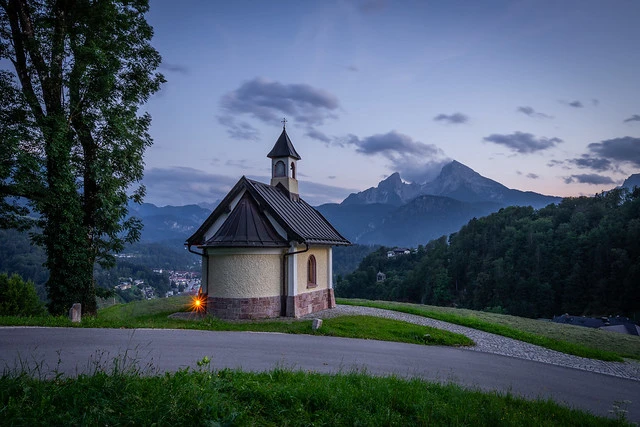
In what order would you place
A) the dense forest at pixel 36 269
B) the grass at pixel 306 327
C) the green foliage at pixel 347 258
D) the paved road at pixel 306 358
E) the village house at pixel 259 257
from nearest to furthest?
the paved road at pixel 306 358
the grass at pixel 306 327
the village house at pixel 259 257
the dense forest at pixel 36 269
the green foliage at pixel 347 258

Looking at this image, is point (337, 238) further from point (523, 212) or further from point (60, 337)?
point (523, 212)

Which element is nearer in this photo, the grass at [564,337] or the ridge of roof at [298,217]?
the grass at [564,337]

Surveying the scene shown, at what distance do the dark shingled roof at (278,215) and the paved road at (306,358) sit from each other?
620 cm

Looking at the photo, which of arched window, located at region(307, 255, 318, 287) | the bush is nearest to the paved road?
arched window, located at region(307, 255, 318, 287)

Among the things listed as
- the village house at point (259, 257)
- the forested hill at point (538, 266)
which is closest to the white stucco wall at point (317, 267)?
the village house at point (259, 257)

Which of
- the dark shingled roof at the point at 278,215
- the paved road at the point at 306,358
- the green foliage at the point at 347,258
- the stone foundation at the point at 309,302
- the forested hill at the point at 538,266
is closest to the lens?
the paved road at the point at 306,358

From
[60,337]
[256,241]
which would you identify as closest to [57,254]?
[60,337]

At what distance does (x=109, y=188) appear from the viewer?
15.7m

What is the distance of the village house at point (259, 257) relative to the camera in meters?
16.6

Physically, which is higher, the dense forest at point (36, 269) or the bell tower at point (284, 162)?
the bell tower at point (284, 162)

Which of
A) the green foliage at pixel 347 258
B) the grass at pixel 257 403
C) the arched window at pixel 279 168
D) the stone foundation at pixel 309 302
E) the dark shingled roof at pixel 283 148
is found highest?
the dark shingled roof at pixel 283 148

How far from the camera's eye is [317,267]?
Result: 20.1m

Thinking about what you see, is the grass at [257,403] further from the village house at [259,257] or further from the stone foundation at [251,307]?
the village house at [259,257]

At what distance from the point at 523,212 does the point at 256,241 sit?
85.5 metres
